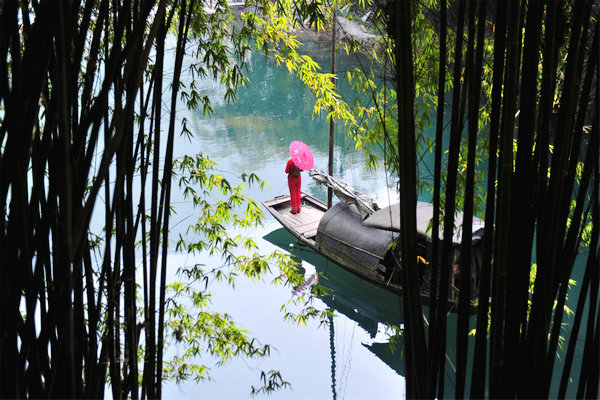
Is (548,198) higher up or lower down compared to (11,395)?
higher up

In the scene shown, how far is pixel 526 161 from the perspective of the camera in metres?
0.99

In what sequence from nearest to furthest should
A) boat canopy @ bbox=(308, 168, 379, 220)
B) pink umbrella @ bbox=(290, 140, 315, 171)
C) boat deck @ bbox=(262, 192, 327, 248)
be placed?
boat canopy @ bbox=(308, 168, 379, 220), pink umbrella @ bbox=(290, 140, 315, 171), boat deck @ bbox=(262, 192, 327, 248)

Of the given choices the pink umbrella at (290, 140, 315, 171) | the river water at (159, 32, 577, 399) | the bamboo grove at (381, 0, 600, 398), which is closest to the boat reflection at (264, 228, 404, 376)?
the river water at (159, 32, 577, 399)

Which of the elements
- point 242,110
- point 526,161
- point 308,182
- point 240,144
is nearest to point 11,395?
point 526,161

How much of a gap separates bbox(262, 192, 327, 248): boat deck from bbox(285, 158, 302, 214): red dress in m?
0.13

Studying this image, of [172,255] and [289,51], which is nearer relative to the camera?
[289,51]

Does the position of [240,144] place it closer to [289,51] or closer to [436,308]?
[289,51]

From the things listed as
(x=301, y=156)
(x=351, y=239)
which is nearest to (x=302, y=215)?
(x=301, y=156)

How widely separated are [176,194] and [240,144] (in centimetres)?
229

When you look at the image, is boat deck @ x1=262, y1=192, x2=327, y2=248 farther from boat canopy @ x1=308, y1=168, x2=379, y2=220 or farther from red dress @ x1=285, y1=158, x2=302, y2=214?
boat canopy @ x1=308, y1=168, x2=379, y2=220

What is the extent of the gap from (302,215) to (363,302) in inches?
60.3

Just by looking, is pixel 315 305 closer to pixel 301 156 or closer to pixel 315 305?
pixel 315 305

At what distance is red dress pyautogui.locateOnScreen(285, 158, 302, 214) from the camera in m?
→ 6.39

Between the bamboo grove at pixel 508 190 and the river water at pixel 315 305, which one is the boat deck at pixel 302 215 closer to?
the river water at pixel 315 305
